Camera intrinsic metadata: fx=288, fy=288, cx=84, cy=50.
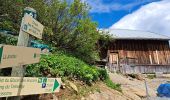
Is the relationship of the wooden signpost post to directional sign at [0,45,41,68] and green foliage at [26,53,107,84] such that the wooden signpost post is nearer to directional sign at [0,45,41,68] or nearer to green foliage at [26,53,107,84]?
directional sign at [0,45,41,68]

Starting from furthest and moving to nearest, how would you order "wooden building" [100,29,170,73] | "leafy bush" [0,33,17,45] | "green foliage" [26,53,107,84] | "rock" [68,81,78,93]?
"wooden building" [100,29,170,73] → "leafy bush" [0,33,17,45] → "rock" [68,81,78,93] → "green foliage" [26,53,107,84]

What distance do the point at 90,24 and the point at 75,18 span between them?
1.18m

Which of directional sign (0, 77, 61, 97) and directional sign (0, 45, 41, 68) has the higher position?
directional sign (0, 45, 41, 68)

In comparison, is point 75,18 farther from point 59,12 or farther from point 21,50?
point 21,50

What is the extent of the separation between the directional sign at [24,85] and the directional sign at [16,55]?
0.30 meters

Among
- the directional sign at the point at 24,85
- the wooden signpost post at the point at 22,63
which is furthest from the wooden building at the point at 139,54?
the wooden signpost post at the point at 22,63

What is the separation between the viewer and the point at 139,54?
32375mm

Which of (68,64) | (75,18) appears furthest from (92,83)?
(75,18)

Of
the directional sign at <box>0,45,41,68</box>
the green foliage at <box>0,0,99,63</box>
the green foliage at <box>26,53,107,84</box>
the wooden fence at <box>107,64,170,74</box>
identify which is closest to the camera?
the directional sign at <box>0,45,41,68</box>

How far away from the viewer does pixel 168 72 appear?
3122cm

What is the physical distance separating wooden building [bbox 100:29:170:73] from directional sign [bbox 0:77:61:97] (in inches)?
982

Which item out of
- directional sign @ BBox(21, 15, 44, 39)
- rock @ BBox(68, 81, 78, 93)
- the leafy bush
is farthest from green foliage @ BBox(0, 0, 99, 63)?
directional sign @ BBox(21, 15, 44, 39)

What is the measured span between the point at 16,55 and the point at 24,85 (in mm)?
615

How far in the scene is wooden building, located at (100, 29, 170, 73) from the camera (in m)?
31.0
